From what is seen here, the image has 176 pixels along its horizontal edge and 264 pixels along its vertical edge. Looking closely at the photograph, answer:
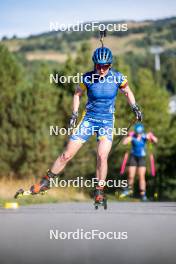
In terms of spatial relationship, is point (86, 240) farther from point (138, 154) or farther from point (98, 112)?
point (138, 154)

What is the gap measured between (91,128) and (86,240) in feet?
7.32

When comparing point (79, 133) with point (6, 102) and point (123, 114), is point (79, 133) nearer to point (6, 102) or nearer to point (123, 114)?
point (123, 114)

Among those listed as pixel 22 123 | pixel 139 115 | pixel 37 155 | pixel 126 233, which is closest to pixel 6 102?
pixel 22 123

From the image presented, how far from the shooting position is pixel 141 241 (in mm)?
5516

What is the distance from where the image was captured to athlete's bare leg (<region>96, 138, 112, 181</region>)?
306 inches

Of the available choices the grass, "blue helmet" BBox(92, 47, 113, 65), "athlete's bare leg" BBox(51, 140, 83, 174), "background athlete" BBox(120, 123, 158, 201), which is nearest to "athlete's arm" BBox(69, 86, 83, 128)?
"athlete's bare leg" BBox(51, 140, 83, 174)

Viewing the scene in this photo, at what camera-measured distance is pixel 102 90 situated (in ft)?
24.8

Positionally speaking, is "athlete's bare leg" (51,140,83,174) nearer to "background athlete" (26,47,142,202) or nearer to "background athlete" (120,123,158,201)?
"background athlete" (26,47,142,202)

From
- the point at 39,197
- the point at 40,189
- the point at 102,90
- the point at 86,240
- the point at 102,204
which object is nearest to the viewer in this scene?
the point at 86,240

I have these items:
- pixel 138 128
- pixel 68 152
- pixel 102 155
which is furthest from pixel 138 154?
pixel 68 152

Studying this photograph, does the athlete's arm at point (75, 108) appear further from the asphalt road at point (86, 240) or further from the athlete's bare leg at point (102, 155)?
the asphalt road at point (86, 240)

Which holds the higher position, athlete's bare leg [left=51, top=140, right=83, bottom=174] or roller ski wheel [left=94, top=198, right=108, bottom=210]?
athlete's bare leg [left=51, top=140, right=83, bottom=174]

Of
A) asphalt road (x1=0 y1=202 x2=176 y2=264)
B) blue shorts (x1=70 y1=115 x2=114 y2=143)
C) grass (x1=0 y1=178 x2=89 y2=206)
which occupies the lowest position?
asphalt road (x1=0 y1=202 x2=176 y2=264)

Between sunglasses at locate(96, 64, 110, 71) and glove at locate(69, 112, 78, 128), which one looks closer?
sunglasses at locate(96, 64, 110, 71)
